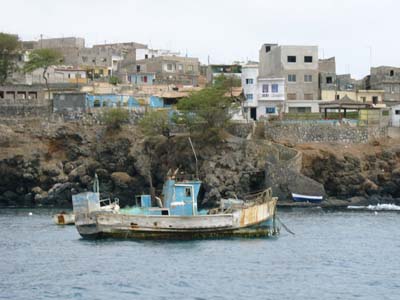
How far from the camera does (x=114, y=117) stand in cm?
10356

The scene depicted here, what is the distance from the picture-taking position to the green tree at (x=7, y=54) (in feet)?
410

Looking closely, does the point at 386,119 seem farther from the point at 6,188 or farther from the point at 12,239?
the point at 12,239

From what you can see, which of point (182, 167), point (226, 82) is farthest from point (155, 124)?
point (226, 82)

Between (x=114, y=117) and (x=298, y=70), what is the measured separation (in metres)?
24.6

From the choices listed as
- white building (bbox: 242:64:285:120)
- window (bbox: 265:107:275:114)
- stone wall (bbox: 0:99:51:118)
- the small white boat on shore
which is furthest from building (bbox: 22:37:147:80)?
the small white boat on shore

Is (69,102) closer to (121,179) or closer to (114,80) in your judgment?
(121,179)

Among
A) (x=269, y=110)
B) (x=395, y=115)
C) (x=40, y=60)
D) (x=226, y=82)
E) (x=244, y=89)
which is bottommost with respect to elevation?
(x=395, y=115)

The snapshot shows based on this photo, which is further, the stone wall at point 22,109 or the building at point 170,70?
Answer: the building at point 170,70

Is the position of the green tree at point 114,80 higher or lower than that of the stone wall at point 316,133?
higher

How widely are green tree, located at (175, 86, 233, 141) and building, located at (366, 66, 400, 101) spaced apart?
29.8 m

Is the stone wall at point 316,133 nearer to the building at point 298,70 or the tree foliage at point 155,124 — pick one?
the tree foliage at point 155,124

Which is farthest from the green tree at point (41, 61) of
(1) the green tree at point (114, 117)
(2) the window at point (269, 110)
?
(2) the window at point (269, 110)

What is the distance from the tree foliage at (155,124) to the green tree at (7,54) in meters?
30.3

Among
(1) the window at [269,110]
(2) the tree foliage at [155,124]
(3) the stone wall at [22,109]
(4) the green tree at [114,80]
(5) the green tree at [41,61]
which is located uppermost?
(5) the green tree at [41,61]
